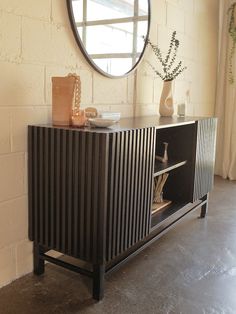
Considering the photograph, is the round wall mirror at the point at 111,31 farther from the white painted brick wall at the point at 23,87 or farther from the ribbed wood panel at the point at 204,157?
the ribbed wood panel at the point at 204,157

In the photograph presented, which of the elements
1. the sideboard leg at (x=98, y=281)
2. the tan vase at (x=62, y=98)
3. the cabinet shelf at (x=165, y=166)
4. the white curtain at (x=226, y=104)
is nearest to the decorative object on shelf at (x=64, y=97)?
the tan vase at (x=62, y=98)

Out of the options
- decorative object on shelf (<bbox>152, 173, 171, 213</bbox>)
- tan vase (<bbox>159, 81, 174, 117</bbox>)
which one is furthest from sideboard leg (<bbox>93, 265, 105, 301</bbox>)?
tan vase (<bbox>159, 81, 174, 117</bbox>)

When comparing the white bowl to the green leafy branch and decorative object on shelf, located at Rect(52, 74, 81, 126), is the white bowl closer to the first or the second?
decorative object on shelf, located at Rect(52, 74, 81, 126)

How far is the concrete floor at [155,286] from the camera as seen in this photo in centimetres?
165

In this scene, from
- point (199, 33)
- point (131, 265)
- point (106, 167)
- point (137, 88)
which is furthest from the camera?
point (199, 33)

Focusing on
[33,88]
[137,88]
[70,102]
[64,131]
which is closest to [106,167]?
[64,131]

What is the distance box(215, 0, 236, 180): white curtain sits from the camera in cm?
392

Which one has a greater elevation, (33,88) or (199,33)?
(199,33)

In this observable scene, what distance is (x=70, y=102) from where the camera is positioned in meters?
1.79

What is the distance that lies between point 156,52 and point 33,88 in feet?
4.37

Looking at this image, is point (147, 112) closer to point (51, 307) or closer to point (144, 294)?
point (144, 294)

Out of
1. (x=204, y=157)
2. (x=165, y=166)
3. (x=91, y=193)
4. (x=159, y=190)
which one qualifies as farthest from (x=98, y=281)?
(x=204, y=157)

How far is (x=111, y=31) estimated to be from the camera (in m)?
2.28

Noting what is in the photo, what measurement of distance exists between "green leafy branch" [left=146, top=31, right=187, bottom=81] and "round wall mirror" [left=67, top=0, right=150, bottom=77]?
0.63 feet
